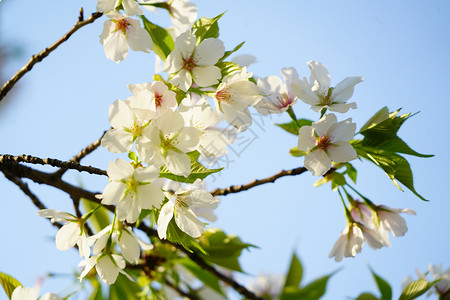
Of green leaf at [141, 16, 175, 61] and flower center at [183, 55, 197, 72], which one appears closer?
flower center at [183, 55, 197, 72]

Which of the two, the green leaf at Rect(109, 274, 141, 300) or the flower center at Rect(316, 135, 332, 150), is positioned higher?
the flower center at Rect(316, 135, 332, 150)

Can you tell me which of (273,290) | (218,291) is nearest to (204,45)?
(218,291)

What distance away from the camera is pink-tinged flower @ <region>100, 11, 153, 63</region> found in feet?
3.42

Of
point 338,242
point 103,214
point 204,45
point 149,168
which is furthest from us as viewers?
point 103,214

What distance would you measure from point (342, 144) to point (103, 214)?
0.83 meters

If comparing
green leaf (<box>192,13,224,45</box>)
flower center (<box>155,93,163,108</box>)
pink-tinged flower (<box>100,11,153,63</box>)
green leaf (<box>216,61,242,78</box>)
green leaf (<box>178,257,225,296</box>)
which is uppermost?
pink-tinged flower (<box>100,11,153,63</box>)

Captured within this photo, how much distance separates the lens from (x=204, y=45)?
928 millimetres

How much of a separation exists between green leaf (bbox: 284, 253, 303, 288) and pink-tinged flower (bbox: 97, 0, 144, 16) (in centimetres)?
113

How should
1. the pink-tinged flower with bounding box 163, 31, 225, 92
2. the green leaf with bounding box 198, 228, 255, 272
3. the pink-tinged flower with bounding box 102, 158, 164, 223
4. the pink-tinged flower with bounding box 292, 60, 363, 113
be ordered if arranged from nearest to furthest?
the pink-tinged flower with bounding box 102, 158, 164, 223 → the pink-tinged flower with bounding box 163, 31, 225, 92 → the pink-tinged flower with bounding box 292, 60, 363, 113 → the green leaf with bounding box 198, 228, 255, 272

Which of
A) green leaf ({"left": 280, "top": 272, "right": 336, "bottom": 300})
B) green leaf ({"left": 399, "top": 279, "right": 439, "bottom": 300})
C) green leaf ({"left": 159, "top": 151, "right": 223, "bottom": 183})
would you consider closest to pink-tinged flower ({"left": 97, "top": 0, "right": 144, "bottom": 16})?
green leaf ({"left": 159, "top": 151, "right": 223, "bottom": 183})

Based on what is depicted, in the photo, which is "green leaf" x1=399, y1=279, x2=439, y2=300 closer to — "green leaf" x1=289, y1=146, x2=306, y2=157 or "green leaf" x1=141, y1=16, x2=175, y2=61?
"green leaf" x1=289, y1=146, x2=306, y2=157

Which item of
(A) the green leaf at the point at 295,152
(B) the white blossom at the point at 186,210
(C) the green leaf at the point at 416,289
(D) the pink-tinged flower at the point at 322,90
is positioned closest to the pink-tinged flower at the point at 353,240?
(C) the green leaf at the point at 416,289

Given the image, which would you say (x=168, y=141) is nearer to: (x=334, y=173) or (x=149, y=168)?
(x=149, y=168)

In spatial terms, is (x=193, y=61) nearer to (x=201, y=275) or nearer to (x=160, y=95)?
(x=160, y=95)
